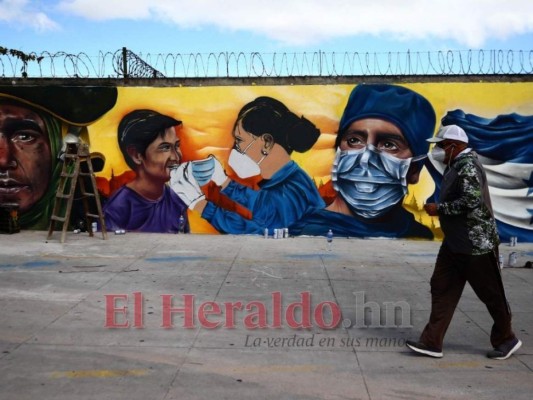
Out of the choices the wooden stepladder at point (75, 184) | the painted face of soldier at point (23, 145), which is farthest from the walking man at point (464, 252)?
the painted face of soldier at point (23, 145)

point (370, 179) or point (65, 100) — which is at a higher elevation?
point (65, 100)

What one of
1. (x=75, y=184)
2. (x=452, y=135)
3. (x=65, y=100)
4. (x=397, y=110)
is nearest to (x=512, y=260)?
(x=397, y=110)

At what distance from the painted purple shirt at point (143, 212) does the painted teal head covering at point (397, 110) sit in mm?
3852

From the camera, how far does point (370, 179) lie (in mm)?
11648

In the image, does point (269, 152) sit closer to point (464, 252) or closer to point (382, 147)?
point (382, 147)

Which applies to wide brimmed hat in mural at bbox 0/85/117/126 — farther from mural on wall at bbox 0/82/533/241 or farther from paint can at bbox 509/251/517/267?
paint can at bbox 509/251/517/267

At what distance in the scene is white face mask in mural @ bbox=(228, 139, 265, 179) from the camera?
464 inches

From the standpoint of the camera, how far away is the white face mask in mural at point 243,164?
1179 cm

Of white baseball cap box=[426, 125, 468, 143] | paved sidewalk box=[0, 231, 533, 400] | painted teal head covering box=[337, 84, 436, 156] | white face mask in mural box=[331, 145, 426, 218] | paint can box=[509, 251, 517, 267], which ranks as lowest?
paved sidewalk box=[0, 231, 533, 400]

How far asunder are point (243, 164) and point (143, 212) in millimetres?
2370

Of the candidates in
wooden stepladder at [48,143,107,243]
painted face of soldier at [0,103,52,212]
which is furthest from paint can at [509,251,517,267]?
painted face of soldier at [0,103,52,212]

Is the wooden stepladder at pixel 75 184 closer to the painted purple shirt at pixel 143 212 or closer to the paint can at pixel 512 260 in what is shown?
the painted purple shirt at pixel 143 212

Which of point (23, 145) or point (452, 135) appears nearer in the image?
point (452, 135)

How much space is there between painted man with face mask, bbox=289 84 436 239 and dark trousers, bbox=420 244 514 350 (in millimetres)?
6724
